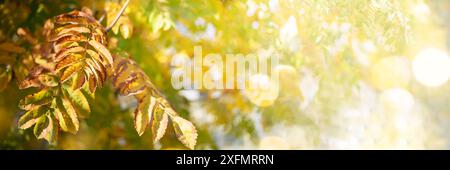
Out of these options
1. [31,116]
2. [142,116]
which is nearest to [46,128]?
[31,116]

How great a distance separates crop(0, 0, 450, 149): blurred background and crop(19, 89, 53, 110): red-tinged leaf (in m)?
0.45

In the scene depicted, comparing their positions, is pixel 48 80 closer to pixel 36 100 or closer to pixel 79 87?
pixel 36 100

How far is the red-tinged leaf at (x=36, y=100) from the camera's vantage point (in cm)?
160

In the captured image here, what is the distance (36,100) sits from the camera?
5.33 ft

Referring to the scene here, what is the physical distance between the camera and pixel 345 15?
190 cm

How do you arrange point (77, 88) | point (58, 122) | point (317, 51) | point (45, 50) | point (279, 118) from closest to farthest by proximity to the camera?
1. point (77, 88)
2. point (58, 122)
3. point (45, 50)
4. point (317, 51)
5. point (279, 118)

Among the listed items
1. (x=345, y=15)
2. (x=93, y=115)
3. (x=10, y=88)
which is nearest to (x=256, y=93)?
(x=93, y=115)

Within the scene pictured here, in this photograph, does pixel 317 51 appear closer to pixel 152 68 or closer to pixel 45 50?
pixel 152 68

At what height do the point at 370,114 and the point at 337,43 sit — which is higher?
the point at 370,114

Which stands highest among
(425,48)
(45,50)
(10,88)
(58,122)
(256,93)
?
(425,48)

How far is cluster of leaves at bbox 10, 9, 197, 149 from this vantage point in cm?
154

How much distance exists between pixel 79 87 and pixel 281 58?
1537mm
